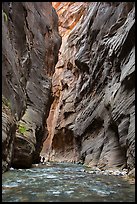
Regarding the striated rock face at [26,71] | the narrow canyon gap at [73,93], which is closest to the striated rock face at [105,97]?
the narrow canyon gap at [73,93]

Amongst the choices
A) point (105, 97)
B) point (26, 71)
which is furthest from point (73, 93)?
point (105, 97)

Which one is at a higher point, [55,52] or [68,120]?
[55,52]

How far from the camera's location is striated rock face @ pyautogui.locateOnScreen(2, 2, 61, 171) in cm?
1375

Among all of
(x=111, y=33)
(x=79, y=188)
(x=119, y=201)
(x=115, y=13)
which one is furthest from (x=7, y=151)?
(x=115, y=13)

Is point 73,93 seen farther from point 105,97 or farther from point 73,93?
point 105,97

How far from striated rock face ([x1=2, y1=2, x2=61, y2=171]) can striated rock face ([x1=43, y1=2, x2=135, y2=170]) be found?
4.33m

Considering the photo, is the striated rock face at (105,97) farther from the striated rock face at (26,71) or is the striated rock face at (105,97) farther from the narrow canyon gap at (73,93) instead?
the striated rock face at (26,71)

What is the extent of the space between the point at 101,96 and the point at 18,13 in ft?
30.4

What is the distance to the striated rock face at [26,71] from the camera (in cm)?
1375

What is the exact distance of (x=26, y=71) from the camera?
2048 cm

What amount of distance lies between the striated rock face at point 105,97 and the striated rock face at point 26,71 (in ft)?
14.2

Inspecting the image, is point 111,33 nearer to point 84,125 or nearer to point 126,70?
point 126,70

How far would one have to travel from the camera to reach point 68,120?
36.4 metres

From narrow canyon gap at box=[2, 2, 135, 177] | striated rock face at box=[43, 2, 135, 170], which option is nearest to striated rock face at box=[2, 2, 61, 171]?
narrow canyon gap at box=[2, 2, 135, 177]
